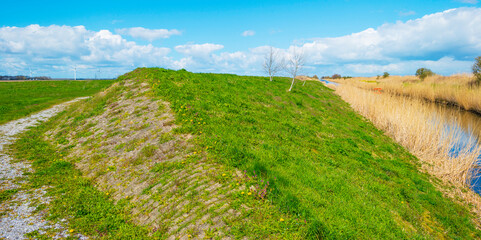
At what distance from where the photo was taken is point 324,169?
8242mm

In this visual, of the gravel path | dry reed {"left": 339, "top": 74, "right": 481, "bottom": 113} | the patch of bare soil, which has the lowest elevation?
the gravel path

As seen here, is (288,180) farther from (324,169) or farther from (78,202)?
(78,202)

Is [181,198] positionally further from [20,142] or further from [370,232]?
[20,142]

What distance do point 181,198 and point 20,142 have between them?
1179cm

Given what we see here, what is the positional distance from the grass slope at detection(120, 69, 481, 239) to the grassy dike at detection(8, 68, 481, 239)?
0.03 meters

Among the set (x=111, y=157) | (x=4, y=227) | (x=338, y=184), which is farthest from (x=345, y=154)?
(x=4, y=227)

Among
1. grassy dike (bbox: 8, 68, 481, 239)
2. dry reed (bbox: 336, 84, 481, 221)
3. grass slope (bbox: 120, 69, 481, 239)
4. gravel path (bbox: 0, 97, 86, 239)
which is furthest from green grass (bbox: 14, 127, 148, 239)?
dry reed (bbox: 336, 84, 481, 221)

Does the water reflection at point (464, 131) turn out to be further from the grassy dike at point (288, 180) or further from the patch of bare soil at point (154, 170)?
the patch of bare soil at point (154, 170)

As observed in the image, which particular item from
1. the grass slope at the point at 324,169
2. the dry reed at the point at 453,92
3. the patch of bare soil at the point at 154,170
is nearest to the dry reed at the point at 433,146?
the grass slope at the point at 324,169

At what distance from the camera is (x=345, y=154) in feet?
36.6

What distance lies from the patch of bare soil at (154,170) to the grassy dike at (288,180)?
0.36 meters

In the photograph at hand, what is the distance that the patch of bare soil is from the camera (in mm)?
5340

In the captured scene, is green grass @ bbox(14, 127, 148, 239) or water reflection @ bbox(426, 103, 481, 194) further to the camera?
water reflection @ bbox(426, 103, 481, 194)

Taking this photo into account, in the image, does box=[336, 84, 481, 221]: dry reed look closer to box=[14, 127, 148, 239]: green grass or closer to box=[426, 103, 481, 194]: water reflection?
box=[426, 103, 481, 194]: water reflection
